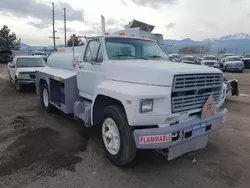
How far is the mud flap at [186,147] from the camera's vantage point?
3689mm

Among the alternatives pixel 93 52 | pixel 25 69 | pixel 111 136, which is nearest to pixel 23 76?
pixel 25 69

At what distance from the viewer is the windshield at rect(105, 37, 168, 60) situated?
4.75 meters

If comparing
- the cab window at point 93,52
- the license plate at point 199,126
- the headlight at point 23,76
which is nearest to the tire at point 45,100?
the cab window at point 93,52

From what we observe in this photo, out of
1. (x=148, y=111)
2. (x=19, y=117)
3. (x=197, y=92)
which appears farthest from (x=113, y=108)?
(x=19, y=117)

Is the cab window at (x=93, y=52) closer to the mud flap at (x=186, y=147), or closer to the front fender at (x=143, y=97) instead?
the front fender at (x=143, y=97)

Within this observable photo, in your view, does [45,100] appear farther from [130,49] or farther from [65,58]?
[130,49]

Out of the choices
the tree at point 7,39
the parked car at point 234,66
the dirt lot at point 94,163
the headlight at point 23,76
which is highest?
the tree at point 7,39

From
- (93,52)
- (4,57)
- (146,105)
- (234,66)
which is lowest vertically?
(146,105)

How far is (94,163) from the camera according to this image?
167 inches

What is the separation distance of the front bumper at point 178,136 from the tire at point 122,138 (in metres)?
0.24

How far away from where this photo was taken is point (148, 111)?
135 inches

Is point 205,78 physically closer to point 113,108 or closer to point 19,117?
point 113,108

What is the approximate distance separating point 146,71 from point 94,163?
1.86 m

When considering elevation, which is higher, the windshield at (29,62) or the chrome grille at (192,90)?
the windshield at (29,62)
